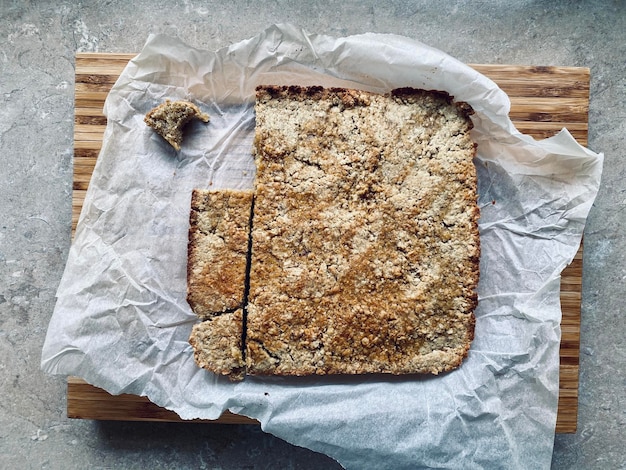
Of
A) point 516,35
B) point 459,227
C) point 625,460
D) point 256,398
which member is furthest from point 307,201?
point 625,460

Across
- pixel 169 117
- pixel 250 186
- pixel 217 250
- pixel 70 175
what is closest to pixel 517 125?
pixel 250 186

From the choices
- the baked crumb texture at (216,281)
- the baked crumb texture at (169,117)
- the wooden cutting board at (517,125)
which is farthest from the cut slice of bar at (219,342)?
the baked crumb texture at (169,117)

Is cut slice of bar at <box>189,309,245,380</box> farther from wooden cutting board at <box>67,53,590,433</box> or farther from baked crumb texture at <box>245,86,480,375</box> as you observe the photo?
wooden cutting board at <box>67,53,590,433</box>

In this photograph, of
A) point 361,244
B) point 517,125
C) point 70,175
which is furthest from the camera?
point 70,175

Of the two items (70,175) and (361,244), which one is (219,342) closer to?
(361,244)

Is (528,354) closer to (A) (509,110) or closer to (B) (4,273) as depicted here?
(A) (509,110)
